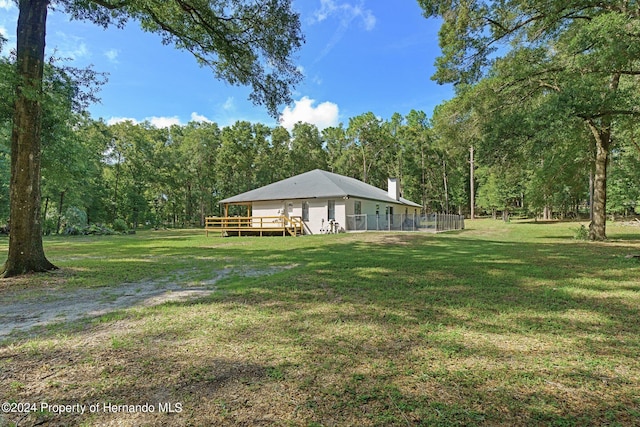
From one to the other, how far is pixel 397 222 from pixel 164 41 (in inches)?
682

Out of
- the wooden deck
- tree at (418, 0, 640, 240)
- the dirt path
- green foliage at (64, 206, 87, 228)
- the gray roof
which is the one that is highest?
tree at (418, 0, 640, 240)

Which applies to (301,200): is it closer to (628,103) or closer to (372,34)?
(372,34)

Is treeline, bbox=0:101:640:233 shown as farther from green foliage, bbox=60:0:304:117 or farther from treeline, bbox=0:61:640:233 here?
green foliage, bbox=60:0:304:117

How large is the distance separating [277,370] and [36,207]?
286 inches

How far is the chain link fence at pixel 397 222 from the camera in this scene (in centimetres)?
2142

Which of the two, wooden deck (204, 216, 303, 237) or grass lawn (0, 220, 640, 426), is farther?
wooden deck (204, 216, 303, 237)

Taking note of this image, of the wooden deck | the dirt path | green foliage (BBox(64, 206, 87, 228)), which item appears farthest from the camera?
green foliage (BBox(64, 206, 87, 228))

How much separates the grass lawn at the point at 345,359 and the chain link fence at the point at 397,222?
16.0 metres

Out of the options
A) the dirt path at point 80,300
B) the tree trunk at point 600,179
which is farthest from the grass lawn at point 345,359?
the tree trunk at point 600,179

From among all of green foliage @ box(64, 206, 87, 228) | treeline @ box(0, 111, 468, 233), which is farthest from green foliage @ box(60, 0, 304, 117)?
treeline @ box(0, 111, 468, 233)

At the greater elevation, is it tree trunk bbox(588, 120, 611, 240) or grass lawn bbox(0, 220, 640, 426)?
tree trunk bbox(588, 120, 611, 240)

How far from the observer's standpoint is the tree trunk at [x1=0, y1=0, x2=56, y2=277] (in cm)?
648

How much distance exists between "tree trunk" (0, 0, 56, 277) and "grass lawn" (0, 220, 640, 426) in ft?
5.90

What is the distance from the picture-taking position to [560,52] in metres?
10.9
